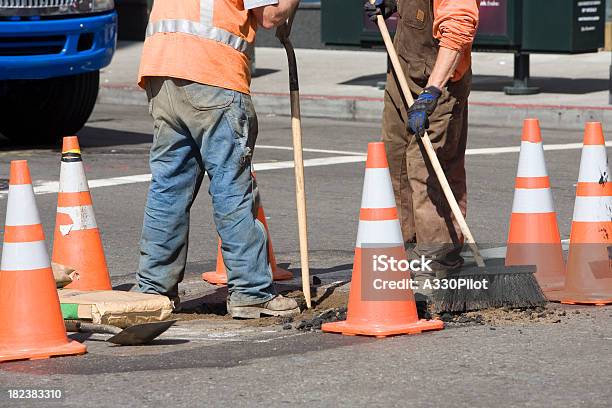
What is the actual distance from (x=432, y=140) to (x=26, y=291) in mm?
2180

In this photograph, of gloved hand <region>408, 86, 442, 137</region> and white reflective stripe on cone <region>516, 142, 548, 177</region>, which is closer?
gloved hand <region>408, 86, 442, 137</region>

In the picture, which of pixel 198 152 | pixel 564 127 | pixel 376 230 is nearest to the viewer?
pixel 376 230

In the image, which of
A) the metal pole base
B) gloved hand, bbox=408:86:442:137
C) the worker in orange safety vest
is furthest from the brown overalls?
the metal pole base

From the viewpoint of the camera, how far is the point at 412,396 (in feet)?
15.9

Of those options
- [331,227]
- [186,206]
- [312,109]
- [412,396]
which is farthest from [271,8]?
[312,109]

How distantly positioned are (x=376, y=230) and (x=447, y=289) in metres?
0.45

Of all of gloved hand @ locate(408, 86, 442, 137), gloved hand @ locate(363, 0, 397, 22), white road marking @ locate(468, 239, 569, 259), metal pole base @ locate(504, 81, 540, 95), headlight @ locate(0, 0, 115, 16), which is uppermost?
headlight @ locate(0, 0, 115, 16)

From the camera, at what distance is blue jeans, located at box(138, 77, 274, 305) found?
20.6 feet

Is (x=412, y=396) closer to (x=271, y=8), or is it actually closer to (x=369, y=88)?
(x=271, y=8)

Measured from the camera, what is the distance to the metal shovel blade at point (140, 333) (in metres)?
5.71

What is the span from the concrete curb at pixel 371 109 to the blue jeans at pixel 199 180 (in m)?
8.47

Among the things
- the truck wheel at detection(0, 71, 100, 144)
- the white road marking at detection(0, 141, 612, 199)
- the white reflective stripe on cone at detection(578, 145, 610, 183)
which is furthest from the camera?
the truck wheel at detection(0, 71, 100, 144)

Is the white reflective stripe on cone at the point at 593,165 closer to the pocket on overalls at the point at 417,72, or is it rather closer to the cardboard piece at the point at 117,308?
the pocket on overalls at the point at 417,72

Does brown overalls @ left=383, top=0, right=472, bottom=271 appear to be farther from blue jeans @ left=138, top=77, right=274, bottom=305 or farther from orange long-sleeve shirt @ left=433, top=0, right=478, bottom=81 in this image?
blue jeans @ left=138, top=77, right=274, bottom=305
